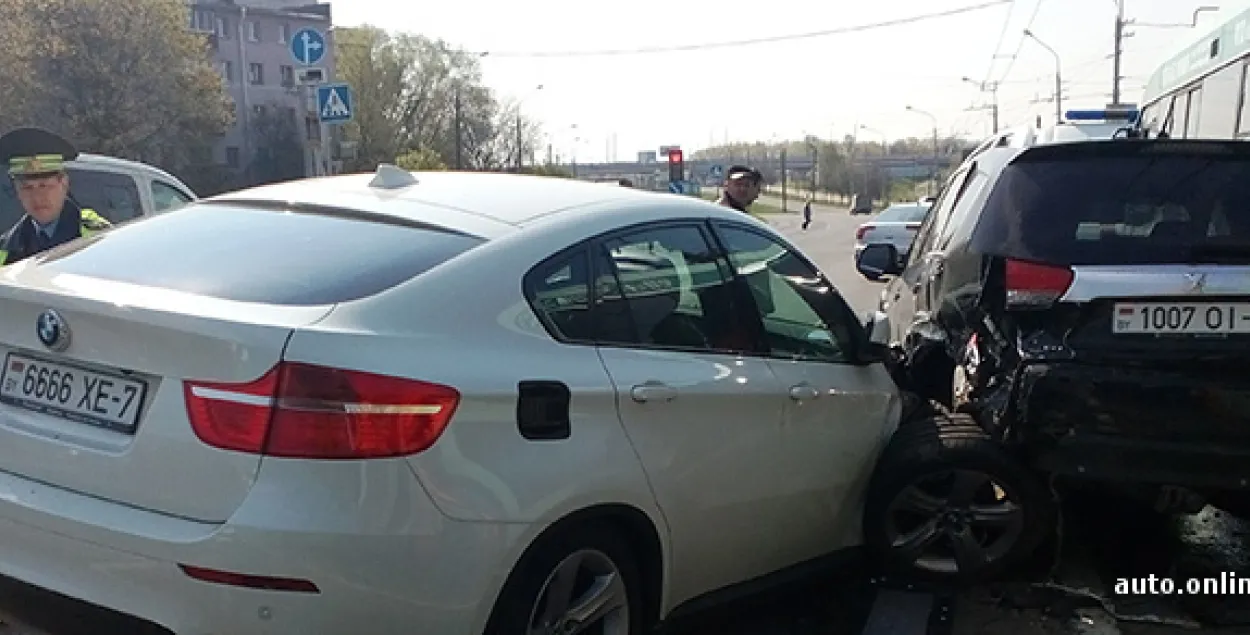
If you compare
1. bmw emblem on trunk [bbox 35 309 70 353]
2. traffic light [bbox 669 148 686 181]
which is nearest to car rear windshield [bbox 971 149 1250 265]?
bmw emblem on trunk [bbox 35 309 70 353]

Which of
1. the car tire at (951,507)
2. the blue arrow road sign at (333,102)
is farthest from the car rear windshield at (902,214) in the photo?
the car tire at (951,507)

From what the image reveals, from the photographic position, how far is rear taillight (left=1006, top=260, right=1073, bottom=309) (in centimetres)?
432

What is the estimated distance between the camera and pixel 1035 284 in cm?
438

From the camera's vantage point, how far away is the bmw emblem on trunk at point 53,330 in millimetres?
3070

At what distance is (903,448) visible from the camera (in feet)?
15.2

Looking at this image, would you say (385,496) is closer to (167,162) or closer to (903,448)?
(903,448)

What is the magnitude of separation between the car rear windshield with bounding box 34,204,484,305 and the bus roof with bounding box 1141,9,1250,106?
756cm

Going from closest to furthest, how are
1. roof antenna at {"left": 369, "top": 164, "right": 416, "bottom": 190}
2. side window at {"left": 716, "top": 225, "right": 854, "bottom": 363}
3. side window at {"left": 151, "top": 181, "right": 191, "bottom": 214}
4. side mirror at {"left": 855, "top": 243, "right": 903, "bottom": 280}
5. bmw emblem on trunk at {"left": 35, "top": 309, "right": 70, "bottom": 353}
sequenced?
bmw emblem on trunk at {"left": 35, "top": 309, "right": 70, "bottom": 353}, roof antenna at {"left": 369, "top": 164, "right": 416, "bottom": 190}, side window at {"left": 716, "top": 225, "right": 854, "bottom": 363}, side mirror at {"left": 855, "top": 243, "right": 903, "bottom": 280}, side window at {"left": 151, "top": 181, "right": 191, "bottom": 214}

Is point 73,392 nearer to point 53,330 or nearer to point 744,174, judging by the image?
point 53,330

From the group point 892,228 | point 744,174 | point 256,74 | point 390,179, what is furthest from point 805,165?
point 390,179

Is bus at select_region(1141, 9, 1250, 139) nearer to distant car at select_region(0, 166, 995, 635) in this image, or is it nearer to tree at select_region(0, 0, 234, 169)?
distant car at select_region(0, 166, 995, 635)

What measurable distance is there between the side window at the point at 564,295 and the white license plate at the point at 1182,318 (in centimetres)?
200

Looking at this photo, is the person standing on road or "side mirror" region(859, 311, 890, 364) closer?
"side mirror" region(859, 311, 890, 364)

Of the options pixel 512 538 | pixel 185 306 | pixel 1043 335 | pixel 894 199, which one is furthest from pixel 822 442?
pixel 894 199
